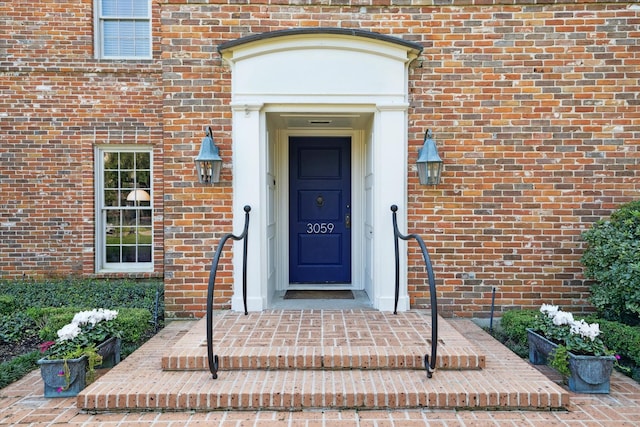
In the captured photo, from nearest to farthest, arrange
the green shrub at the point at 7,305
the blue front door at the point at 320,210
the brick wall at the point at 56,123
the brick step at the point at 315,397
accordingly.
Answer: the brick step at the point at 315,397
the green shrub at the point at 7,305
the blue front door at the point at 320,210
the brick wall at the point at 56,123

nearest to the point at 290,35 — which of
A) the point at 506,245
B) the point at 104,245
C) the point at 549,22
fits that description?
the point at 549,22

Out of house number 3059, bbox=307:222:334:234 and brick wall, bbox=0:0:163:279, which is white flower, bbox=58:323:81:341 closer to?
house number 3059, bbox=307:222:334:234

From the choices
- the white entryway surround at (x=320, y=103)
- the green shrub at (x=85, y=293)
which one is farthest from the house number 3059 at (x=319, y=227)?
the green shrub at (x=85, y=293)

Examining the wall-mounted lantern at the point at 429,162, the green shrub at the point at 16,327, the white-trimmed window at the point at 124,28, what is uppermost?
the white-trimmed window at the point at 124,28

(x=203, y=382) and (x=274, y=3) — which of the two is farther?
(x=274, y=3)

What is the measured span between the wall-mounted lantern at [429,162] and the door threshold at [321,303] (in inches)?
60.6

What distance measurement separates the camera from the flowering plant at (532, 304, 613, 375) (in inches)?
126

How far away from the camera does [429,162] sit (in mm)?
4305

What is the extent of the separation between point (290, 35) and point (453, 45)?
1768 mm

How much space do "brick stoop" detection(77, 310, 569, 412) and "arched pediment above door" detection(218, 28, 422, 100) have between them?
2.39m

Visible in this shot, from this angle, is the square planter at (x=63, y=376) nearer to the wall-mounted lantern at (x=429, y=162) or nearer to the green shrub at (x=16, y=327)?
the green shrub at (x=16, y=327)

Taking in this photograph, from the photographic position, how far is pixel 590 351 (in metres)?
3.19

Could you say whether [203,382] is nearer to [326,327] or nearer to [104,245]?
[326,327]

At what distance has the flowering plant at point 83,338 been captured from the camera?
3.16 metres
